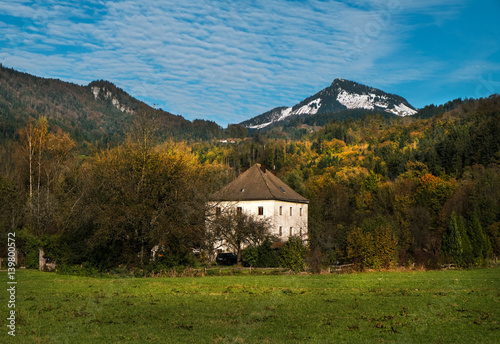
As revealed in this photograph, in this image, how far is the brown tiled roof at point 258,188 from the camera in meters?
60.6

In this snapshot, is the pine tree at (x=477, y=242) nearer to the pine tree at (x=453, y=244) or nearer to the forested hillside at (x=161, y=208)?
the forested hillside at (x=161, y=208)

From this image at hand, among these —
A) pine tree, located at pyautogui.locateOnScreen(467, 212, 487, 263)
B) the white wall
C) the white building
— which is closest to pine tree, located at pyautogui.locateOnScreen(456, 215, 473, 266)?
pine tree, located at pyautogui.locateOnScreen(467, 212, 487, 263)

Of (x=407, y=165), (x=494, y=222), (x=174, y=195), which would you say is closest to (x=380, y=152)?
(x=407, y=165)

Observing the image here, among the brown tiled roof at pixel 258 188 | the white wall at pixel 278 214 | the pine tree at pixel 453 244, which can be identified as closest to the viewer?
the pine tree at pixel 453 244

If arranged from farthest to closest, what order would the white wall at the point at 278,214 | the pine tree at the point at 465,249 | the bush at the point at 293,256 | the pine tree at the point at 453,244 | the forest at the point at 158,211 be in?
the white wall at the point at 278,214 → the pine tree at the point at 453,244 → the pine tree at the point at 465,249 → the bush at the point at 293,256 → the forest at the point at 158,211

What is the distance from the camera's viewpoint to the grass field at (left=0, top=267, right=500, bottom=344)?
12.3m

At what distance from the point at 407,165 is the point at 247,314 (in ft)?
362

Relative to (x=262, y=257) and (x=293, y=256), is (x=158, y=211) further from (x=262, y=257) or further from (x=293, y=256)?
(x=293, y=256)

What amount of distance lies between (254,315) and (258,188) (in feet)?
154

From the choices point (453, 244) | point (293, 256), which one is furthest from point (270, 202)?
point (453, 244)

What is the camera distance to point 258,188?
6222 cm

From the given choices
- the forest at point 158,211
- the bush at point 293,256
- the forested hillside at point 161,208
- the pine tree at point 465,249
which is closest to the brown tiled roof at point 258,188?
the forested hillside at point 161,208

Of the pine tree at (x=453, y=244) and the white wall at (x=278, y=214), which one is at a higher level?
the white wall at (x=278, y=214)

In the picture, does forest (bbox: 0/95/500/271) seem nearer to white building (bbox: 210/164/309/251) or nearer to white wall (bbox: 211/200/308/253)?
white wall (bbox: 211/200/308/253)
